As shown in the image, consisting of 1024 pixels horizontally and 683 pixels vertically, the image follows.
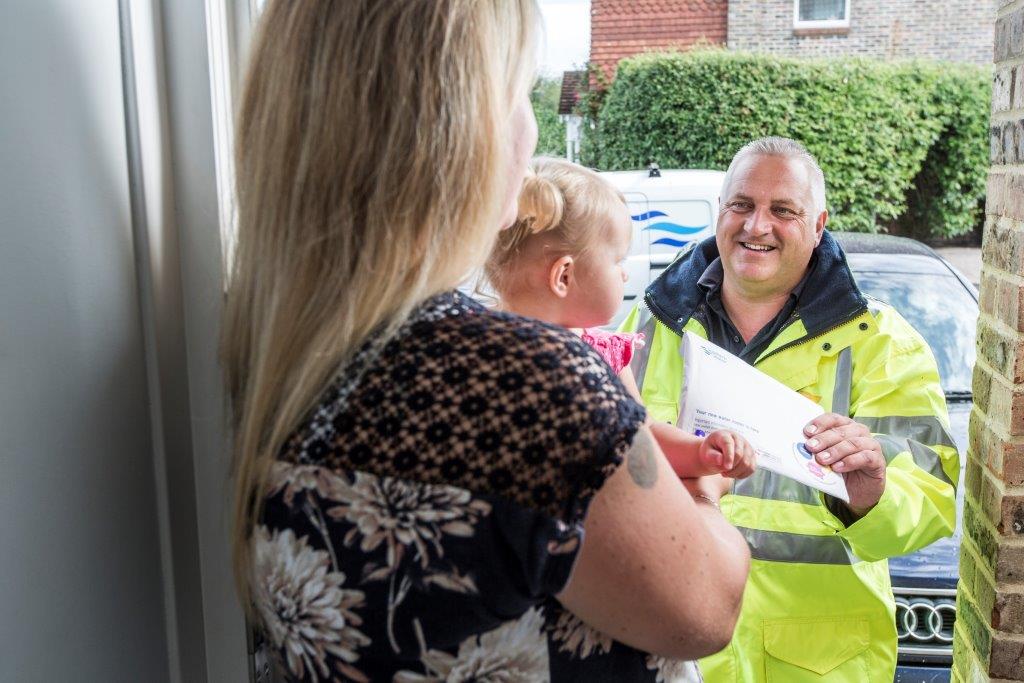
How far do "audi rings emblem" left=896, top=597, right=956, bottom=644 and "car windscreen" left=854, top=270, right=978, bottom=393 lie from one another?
3.43 ft

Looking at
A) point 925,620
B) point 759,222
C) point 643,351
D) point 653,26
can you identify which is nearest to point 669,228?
point 925,620

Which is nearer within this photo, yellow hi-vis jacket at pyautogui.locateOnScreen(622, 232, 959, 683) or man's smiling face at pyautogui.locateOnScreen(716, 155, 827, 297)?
yellow hi-vis jacket at pyautogui.locateOnScreen(622, 232, 959, 683)

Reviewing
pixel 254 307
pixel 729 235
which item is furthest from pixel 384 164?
pixel 729 235

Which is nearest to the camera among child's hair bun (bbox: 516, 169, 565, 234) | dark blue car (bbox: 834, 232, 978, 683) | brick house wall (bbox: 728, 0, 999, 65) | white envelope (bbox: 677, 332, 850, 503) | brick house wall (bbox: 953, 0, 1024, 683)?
brick house wall (bbox: 953, 0, 1024, 683)

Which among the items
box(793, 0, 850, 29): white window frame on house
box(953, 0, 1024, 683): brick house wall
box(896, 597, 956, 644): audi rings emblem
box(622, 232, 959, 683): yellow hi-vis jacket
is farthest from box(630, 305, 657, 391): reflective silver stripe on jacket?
box(793, 0, 850, 29): white window frame on house

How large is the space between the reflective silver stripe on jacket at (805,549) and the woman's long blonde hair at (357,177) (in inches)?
57.3

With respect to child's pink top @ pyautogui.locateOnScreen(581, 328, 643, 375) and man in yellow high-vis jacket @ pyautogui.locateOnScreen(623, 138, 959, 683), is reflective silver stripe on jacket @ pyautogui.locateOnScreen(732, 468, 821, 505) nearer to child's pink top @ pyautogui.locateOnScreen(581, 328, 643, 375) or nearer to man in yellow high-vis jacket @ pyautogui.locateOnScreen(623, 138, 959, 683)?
man in yellow high-vis jacket @ pyautogui.locateOnScreen(623, 138, 959, 683)

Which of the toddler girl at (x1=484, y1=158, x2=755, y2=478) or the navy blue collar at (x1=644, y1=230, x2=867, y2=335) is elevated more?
the toddler girl at (x1=484, y1=158, x2=755, y2=478)

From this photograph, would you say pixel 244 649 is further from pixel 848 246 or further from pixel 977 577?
pixel 848 246

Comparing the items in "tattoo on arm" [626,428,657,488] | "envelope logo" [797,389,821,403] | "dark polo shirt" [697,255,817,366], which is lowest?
"envelope logo" [797,389,821,403]

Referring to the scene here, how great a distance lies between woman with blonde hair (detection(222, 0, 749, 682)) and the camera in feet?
2.76

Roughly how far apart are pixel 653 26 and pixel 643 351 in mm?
12598

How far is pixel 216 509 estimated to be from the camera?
51.7 inches

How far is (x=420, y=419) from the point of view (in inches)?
33.4
